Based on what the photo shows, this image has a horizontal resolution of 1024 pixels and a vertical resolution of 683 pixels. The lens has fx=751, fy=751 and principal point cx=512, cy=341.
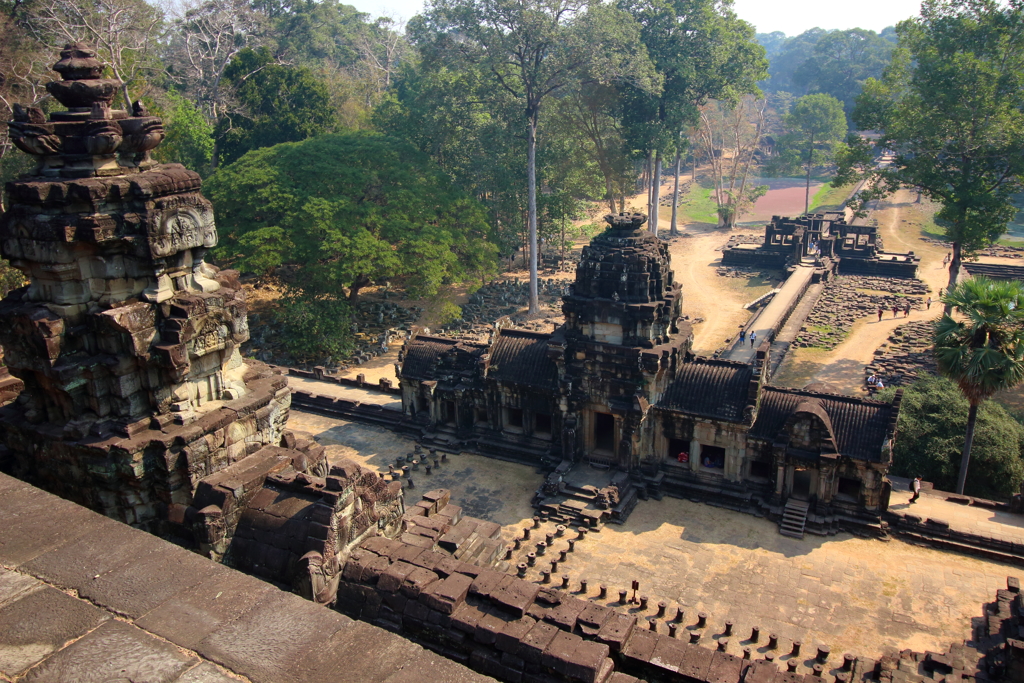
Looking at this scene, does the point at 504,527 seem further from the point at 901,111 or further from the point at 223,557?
the point at 901,111

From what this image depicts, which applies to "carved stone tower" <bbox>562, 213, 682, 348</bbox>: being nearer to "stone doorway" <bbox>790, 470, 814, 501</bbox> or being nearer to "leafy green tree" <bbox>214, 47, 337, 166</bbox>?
"stone doorway" <bbox>790, 470, 814, 501</bbox>

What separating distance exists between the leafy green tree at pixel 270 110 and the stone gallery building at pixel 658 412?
33087 mm

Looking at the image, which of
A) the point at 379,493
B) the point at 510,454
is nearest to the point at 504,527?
the point at 510,454

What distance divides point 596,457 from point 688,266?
122 feet

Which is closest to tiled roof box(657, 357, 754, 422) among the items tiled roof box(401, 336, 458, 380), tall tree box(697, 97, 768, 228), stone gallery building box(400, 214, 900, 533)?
stone gallery building box(400, 214, 900, 533)

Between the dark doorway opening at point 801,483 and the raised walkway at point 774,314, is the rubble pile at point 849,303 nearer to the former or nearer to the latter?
the raised walkway at point 774,314

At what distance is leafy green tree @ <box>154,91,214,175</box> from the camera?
5159 cm

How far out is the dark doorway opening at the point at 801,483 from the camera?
23062 millimetres

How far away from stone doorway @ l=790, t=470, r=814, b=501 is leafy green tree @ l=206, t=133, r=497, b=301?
21.1m

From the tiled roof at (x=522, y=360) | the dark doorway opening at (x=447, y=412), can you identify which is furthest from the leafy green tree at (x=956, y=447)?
the dark doorway opening at (x=447, y=412)

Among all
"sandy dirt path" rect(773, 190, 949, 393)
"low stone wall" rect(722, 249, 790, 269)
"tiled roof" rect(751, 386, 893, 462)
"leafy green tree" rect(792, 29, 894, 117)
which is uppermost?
"leafy green tree" rect(792, 29, 894, 117)

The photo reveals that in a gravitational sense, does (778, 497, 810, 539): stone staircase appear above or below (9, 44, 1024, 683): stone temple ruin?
below

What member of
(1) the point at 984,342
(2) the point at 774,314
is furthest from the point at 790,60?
(1) the point at 984,342

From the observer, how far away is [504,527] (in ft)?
75.4
